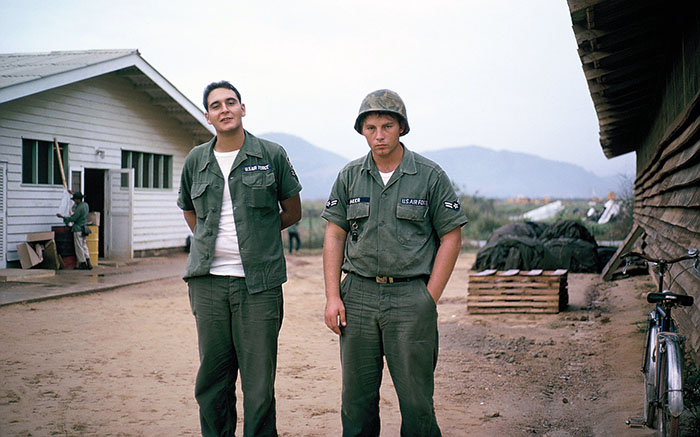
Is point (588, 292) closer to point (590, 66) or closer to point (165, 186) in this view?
point (590, 66)

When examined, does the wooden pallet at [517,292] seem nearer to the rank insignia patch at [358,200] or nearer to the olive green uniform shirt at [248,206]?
the olive green uniform shirt at [248,206]

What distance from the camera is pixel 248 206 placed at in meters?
3.55

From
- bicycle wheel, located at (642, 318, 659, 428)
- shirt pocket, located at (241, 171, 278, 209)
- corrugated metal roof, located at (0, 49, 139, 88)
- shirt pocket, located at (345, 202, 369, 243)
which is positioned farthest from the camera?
corrugated metal roof, located at (0, 49, 139, 88)

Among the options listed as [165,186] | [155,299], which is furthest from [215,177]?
[165,186]

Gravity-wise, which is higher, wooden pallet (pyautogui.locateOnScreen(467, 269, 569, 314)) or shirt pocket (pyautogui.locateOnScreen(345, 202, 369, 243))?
shirt pocket (pyautogui.locateOnScreen(345, 202, 369, 243))

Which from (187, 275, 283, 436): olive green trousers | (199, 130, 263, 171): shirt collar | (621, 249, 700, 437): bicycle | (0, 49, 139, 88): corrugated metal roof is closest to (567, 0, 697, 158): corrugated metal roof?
(621, 249, 700, 437): bicycle

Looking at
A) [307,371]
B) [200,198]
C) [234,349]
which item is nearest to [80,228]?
[307,371]

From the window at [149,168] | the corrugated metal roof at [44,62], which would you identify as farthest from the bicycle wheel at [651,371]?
the window at [149,168]

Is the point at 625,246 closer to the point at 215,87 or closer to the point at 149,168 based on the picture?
the point at 215,87

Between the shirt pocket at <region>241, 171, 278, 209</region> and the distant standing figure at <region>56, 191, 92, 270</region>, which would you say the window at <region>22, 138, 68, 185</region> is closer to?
the distant standing figure at <region>56, 191, 92, 270</region>

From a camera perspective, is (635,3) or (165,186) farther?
(165,186)

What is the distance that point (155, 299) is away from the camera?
35.1 feet

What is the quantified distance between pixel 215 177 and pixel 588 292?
10.2 metres

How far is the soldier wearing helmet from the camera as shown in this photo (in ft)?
10.3
